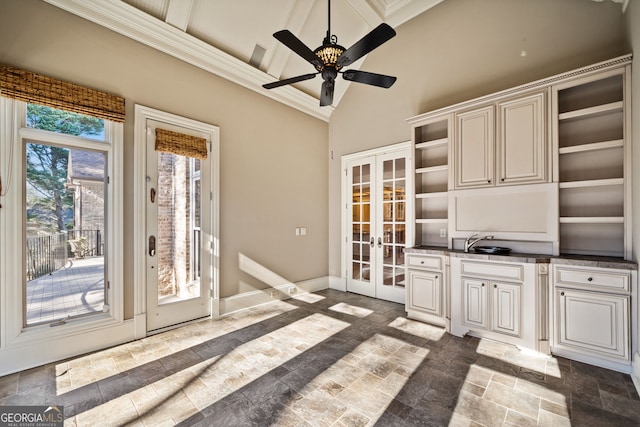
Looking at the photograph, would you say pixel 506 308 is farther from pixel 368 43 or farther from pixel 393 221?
pixel 368 43

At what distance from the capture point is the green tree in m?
2.66

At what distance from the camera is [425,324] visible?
3.70 m

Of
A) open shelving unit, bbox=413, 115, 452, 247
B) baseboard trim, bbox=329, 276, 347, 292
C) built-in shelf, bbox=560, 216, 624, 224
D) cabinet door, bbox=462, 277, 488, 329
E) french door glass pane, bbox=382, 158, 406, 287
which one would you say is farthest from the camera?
baseboard trim, bbox=329, 276, 347, 292

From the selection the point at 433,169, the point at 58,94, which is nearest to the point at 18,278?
the point at 58,94

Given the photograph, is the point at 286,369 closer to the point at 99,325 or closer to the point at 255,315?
the point at 255,315

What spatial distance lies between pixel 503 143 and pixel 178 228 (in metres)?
4.18

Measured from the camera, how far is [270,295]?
15.0ft

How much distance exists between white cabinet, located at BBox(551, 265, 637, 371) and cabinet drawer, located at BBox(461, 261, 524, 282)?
0.99 ft

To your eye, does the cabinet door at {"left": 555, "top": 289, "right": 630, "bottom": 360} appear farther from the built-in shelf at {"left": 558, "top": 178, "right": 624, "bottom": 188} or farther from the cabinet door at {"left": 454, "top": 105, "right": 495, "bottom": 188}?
the cabinet door at {"left": 454, "top": 105, "right": 495, "bottom": 188}

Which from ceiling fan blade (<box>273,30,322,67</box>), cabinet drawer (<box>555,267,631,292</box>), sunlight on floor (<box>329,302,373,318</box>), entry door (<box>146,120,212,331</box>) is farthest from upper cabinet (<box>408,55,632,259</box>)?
entry door (<box>146,120,212,331</box>)

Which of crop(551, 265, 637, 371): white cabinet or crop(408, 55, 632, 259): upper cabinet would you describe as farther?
crop(408, 55, 632, 259): upper cabinet

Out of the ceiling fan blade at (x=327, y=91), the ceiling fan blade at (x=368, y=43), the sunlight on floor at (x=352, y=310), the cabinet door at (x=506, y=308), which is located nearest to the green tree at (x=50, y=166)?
the ceiling fan blade at (x=327, y=91)

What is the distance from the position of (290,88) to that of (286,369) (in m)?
4.19

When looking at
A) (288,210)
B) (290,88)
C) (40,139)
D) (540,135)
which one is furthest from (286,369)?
(290,88)
